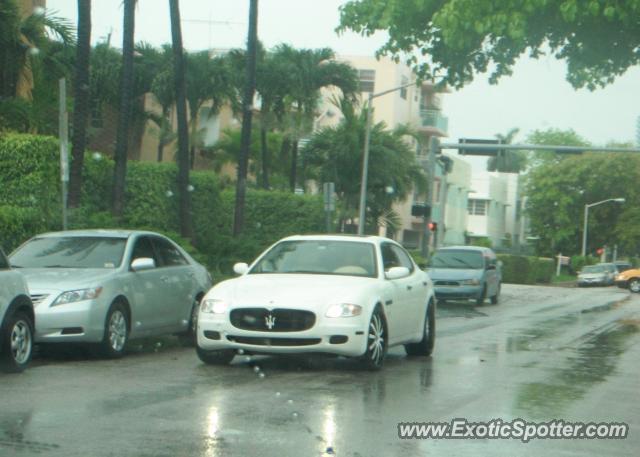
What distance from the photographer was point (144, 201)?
33031 millimetres

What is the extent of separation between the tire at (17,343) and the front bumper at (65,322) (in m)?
0.75

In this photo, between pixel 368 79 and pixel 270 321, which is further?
pixel 368 79

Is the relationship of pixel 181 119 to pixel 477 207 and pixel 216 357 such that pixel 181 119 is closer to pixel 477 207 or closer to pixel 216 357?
pixel 216 357

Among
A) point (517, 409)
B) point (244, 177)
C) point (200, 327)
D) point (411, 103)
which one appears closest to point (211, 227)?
point (244, 177)

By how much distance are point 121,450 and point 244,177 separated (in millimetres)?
26820

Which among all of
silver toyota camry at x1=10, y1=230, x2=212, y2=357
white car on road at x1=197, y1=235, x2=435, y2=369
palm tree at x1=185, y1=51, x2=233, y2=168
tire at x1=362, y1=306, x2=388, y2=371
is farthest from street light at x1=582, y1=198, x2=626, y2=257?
tire at x1=362, y1=306, x2=388, y2=371

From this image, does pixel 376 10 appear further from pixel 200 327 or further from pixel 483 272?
pixel 483 272

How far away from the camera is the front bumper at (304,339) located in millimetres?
12984

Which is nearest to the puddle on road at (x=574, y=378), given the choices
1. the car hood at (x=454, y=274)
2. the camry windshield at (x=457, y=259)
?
the car hood at (x=454, y=274)

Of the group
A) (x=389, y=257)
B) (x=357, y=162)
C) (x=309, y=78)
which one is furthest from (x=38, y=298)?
(x=357, y=162)

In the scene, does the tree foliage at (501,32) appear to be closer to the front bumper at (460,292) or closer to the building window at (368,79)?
the front bumper at (460,292)

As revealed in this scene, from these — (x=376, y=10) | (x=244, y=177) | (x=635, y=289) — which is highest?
(x=376, y=10)

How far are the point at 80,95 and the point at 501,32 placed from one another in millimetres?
8682

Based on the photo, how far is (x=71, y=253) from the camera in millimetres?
15406
